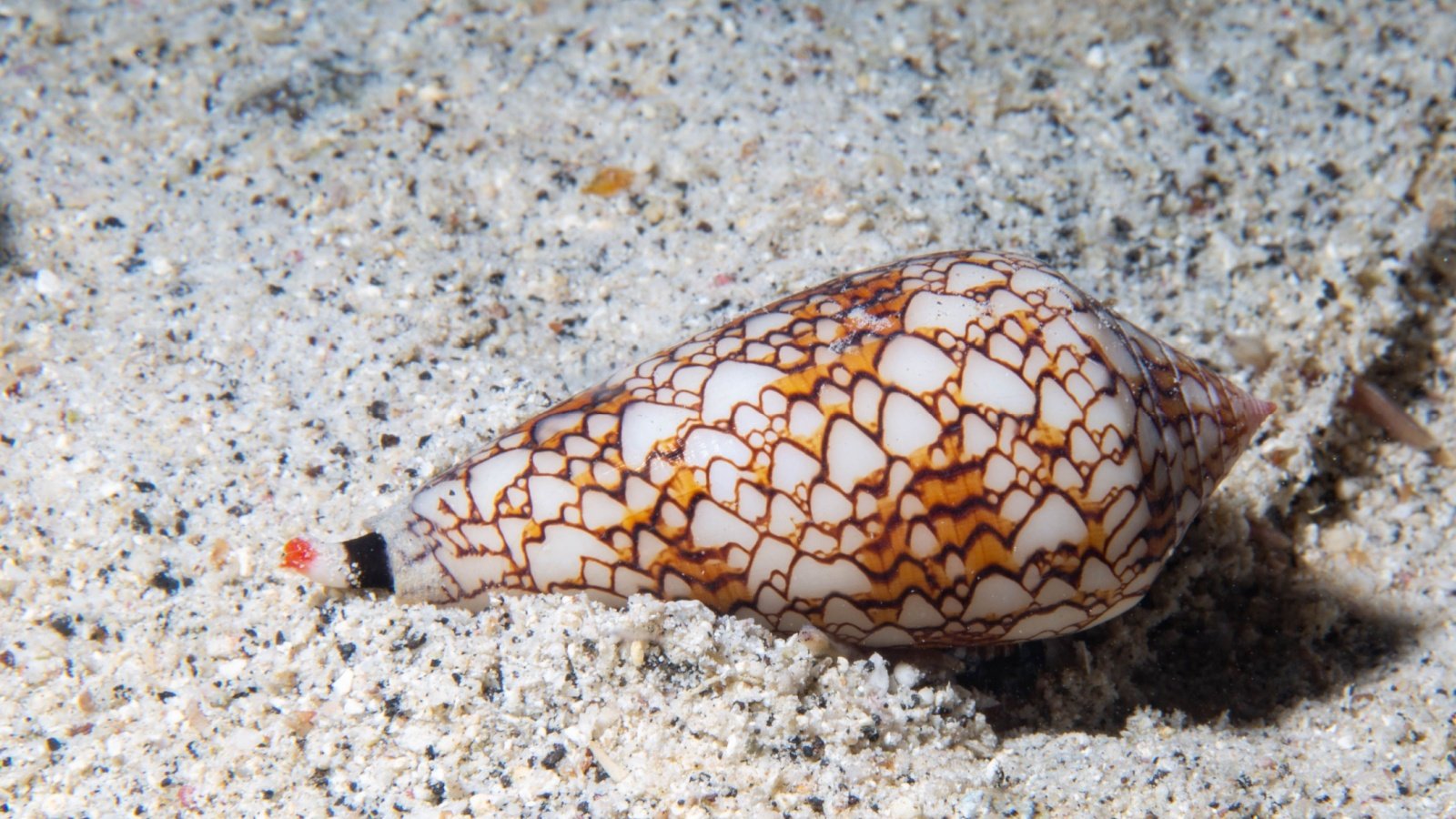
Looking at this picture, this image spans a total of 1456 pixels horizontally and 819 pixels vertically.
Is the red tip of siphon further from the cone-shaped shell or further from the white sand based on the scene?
the white sand

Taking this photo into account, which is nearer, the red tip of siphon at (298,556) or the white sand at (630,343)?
the white sand at (630,343)

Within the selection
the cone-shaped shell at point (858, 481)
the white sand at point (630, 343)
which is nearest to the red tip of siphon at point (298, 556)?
the cone-shaped shell at point (858, 481)

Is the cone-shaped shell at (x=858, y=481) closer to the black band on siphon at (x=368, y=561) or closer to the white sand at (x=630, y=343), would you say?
the black band on siphon at (x=368, y=561)

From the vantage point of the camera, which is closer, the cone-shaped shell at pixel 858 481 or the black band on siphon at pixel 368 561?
the cone-shaped shell at pixel 858 481

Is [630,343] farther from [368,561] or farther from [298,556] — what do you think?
[298,556]

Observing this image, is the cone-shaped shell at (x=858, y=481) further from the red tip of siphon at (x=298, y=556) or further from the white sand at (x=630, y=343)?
the white sand at (x=630, y=343)

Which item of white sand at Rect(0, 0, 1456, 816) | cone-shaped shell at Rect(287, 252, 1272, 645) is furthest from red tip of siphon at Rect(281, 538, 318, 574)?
white sand at Rect(0, 0, 1456, 816)

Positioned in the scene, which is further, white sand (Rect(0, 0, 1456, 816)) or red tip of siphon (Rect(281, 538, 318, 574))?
red tip of siphon (Rect(281, 538, 318, 574))
